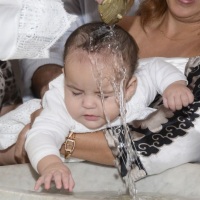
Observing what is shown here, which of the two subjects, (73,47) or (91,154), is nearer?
(73,47)

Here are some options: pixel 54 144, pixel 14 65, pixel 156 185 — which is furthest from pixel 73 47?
pixel 14 65

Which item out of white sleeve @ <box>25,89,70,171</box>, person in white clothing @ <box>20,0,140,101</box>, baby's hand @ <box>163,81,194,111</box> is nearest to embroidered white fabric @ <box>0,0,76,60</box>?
white sleeve @ <box>25,89,70,171</box>

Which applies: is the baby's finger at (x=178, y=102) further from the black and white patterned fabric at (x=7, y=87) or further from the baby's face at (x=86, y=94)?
the black and white patterned fabric at (x=7, y=87)

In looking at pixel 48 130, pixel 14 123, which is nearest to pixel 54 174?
pixel 48 130

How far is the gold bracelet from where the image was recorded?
141 centimetres

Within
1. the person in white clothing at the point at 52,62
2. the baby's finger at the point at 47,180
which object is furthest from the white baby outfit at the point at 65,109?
the person in white clothing at the point at 52,62

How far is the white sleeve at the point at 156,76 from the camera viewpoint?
4.61ft

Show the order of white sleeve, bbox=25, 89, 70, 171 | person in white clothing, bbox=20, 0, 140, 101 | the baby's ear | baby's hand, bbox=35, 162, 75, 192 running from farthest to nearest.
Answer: person in white clothing, bbox=20, 0, 140, 101 → the baby's ear → white sleeve, bbox=25, 89, 70, 171 → baby's hand, bbox=35, 162, 75, 192

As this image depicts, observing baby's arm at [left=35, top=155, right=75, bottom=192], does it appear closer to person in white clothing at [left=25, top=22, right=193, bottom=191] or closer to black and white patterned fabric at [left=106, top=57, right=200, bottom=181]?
person in white clothing at [left=25, top=22, right=193, bottom=191]

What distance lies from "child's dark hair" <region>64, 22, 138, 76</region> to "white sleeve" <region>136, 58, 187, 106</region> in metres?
0.09

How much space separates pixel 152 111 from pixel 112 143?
0.11 meters

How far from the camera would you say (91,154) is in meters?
1.41

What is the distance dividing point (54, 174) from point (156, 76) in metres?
0.39

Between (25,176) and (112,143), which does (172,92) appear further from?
(25,176)
